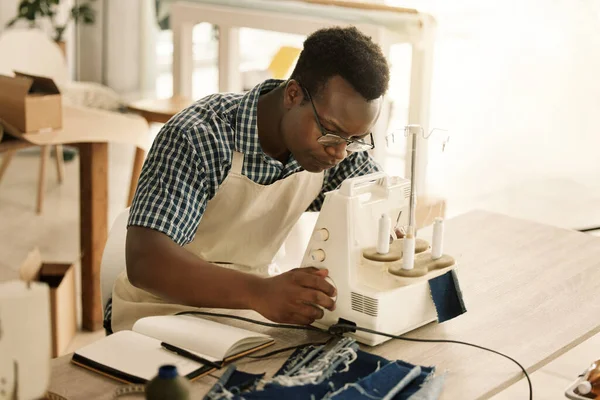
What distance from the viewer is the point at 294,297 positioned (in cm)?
172

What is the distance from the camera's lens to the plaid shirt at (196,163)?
1839 millimetres

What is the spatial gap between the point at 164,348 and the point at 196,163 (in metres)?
0.46

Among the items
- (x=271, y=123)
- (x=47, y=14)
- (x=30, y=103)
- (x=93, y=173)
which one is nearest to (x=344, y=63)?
(x=271, y=123)

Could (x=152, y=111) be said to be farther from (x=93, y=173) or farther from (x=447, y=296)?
(x=447, y=296)

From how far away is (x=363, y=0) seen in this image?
4.09 metres

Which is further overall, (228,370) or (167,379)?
(228,370)

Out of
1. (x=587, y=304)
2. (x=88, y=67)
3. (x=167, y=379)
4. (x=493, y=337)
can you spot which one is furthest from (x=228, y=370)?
(x=88, y=67)

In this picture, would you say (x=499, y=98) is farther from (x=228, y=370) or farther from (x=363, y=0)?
(x=228, y=370)

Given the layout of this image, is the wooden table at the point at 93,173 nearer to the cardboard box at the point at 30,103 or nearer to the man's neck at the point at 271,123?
the cardboard box at the point at 30,103

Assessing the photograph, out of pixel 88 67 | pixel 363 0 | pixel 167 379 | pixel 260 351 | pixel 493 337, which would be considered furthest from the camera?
pixel 88 67

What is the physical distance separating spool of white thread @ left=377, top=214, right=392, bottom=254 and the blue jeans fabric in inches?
10.0

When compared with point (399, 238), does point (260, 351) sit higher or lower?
lower

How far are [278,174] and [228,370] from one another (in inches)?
26.2

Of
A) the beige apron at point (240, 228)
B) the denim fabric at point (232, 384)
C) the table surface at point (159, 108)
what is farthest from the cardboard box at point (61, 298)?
the denim fabric at point (232, 384)
